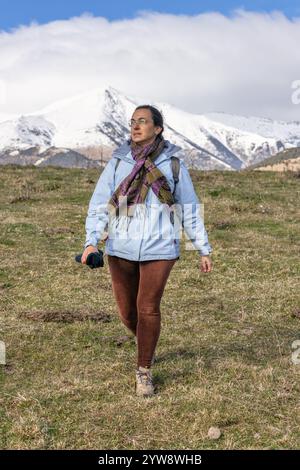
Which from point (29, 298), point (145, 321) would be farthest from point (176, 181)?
point (29, 298)

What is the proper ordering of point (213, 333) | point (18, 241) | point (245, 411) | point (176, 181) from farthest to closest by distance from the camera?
point (18, 241) → point (213, 333) → point (176, 181) → point (245, 411)

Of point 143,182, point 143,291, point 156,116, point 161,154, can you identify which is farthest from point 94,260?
point 156,116

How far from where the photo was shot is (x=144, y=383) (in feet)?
20.3

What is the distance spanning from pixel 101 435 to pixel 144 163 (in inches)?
103

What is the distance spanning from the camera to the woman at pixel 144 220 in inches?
236

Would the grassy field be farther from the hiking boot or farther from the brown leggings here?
the brown leggings

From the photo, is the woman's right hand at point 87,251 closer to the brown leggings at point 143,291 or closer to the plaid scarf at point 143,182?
the brown leggings at point 143,291

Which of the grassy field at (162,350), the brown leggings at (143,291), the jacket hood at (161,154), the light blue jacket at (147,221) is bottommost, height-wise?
the grassy field at (162,350)

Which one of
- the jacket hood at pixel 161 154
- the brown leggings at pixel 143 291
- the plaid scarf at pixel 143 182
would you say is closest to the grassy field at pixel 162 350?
the brown leggings at pixel 143 291

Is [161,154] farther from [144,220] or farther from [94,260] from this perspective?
[94,260]

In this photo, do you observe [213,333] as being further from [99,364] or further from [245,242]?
[245,242]

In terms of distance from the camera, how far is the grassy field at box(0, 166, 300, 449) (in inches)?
213

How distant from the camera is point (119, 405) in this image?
233 inches

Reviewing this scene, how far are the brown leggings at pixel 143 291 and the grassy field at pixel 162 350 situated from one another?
593 mm
